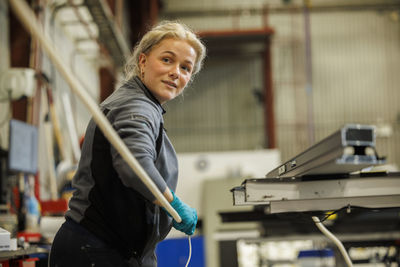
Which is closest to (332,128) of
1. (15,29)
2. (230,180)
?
(230,180)

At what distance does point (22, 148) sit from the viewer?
347 centimetres

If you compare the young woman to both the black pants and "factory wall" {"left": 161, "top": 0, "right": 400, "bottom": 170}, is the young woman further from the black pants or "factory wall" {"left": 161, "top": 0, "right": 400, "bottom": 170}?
"factory wall" {"left": 161, "top": 0, "right": 400, "bottom": 170}

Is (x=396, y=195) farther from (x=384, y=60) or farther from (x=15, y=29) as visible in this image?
(x=384, y=60)

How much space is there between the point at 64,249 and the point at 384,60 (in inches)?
366

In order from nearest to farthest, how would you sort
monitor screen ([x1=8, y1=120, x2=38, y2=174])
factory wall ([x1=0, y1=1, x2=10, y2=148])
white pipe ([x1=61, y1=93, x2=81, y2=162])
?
1. monitor screen ([x1=8, y1=120, x2=38, y2=174])
2. factory wall ([x1=0, y1=1, x2=10, y2=148])
3. white pipe ([x1=61, y1=93, x2=81, y2=162])

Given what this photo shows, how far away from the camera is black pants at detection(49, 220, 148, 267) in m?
1.32

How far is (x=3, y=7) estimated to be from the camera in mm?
4211

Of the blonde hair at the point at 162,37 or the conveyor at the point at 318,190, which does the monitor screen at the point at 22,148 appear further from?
the conveyor at the point at 318,190

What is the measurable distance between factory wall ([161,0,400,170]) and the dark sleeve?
804 cm

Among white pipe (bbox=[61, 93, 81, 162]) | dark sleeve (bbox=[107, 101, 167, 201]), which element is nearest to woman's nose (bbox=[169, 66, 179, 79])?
dark sleeve (bbox=[107, 101, 167, 201])

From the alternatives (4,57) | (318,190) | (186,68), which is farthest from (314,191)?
(4,57)

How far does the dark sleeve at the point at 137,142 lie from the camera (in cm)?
122

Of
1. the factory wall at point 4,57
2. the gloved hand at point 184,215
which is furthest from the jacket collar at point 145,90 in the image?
the factory wall at point 4,57

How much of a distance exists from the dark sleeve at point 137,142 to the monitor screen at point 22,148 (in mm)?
2251
